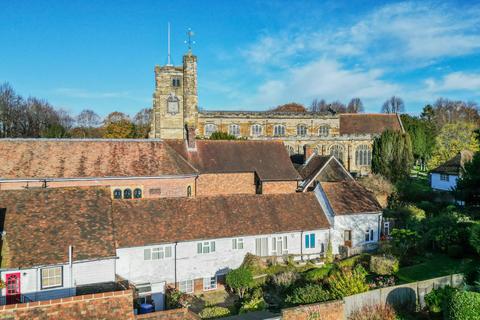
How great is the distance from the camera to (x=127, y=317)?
1409 cm

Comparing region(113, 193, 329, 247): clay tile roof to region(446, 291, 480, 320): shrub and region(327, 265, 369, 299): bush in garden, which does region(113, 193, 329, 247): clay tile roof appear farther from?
region(446, 291, 480, 320): shrub

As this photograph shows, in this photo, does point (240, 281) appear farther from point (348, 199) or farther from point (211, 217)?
point (348, 199)

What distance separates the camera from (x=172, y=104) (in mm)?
54219

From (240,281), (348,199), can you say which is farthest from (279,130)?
(240,281)

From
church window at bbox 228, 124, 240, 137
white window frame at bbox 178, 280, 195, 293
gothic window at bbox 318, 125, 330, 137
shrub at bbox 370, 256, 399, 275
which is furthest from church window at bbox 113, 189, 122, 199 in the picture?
gothic window at bbox 318, 125, 330, 137

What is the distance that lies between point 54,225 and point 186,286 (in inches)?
331

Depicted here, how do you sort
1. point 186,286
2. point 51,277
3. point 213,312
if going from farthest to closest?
point 186,286, point 213,312, point 51,277

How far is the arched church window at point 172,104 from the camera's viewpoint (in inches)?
2124

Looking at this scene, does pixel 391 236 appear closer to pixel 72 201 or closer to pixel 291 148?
pixel 72 201

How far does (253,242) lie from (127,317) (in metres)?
13.1

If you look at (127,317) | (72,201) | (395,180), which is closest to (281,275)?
(127,317)

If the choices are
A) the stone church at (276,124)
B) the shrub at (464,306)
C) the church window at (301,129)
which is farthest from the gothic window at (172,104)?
the shrub at (464,306)

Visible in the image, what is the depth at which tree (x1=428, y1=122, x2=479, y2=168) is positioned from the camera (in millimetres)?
64500

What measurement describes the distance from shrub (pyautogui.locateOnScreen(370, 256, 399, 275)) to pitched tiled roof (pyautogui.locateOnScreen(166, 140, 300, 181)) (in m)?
15.4
